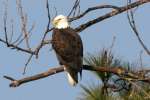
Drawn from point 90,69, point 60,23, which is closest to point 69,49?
point 60,23

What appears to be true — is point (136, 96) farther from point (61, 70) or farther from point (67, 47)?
point (67, 47)

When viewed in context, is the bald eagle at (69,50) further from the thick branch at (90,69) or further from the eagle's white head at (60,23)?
the thick branch at (90,69)

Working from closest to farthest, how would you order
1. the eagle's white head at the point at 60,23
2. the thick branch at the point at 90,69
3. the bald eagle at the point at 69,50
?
the thick branch at the point at 90,69, the bald eagle at the point at 69,50, the eagle's white head at the point at 60,23

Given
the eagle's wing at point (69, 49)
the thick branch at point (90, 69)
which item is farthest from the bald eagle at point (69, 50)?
the thick branch at point (90, 69)

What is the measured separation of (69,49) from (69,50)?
0.01 metres

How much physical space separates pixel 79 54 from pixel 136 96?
51.6 inches

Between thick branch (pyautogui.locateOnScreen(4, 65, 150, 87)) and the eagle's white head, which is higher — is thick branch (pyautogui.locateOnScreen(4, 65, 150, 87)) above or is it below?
below

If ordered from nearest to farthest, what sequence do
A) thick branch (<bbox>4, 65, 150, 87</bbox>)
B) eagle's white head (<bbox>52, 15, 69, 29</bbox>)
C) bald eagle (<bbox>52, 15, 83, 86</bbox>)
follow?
1. thick branch (<bbox>4, 65, 150, 87</bbox>)
2. bald eagle (<bbox>52, 15, 83, 86</bbox>)
3. eagle's white head (<bbox>52, 15, 69, 29</bbox>)

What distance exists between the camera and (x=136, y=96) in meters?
3.68

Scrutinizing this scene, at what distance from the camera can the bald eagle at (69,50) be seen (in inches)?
188

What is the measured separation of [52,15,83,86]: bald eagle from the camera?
4781 millimetres

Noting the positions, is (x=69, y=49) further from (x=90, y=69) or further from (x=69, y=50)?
(x=90, y=69)

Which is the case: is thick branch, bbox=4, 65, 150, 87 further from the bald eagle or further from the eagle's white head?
the eagle's white head

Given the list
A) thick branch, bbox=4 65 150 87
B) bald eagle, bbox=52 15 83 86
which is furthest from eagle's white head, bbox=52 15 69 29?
thick branch, bbox=4 65 150 87
